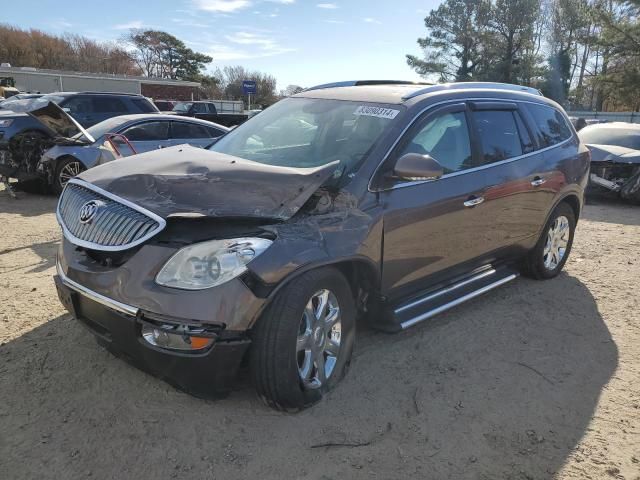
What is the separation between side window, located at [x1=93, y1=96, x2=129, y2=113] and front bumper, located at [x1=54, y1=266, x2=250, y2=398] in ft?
40.4

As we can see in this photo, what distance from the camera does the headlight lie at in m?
2.62

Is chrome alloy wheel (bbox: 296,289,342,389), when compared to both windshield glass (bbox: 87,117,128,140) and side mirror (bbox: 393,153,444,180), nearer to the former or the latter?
side mirror (bbox: 393,153,444,180)

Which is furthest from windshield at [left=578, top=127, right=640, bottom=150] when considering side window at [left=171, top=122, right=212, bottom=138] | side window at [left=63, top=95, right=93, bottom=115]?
side window at [left=63, top=95, right=93, bottom=115]

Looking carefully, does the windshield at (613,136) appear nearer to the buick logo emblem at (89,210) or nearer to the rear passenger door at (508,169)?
the rear passenger door at (508,169)

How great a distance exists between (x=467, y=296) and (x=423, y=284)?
0.45 metres

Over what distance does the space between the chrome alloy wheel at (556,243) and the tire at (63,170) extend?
757cm

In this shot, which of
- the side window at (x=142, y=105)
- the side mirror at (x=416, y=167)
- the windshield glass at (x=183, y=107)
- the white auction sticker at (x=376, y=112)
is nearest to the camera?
the side mirror at (x=416, y=167)

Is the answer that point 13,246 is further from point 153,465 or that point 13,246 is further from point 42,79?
point 42,79

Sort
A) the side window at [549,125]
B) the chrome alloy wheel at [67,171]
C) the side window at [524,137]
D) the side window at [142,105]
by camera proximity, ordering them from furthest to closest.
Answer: the side window at [142,105] < the chrome alloy wheel at [67,171] < the side window at [549,125] < the side window at [524,137]

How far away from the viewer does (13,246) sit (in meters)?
6.18

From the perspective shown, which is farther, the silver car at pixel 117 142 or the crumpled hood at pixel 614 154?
the crumpled hood at pixel 614 154

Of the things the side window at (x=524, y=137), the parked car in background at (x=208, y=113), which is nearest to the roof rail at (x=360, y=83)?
the side window at (x=524, y=137)

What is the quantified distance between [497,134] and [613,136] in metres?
8.67

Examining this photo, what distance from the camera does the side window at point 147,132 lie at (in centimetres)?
925
